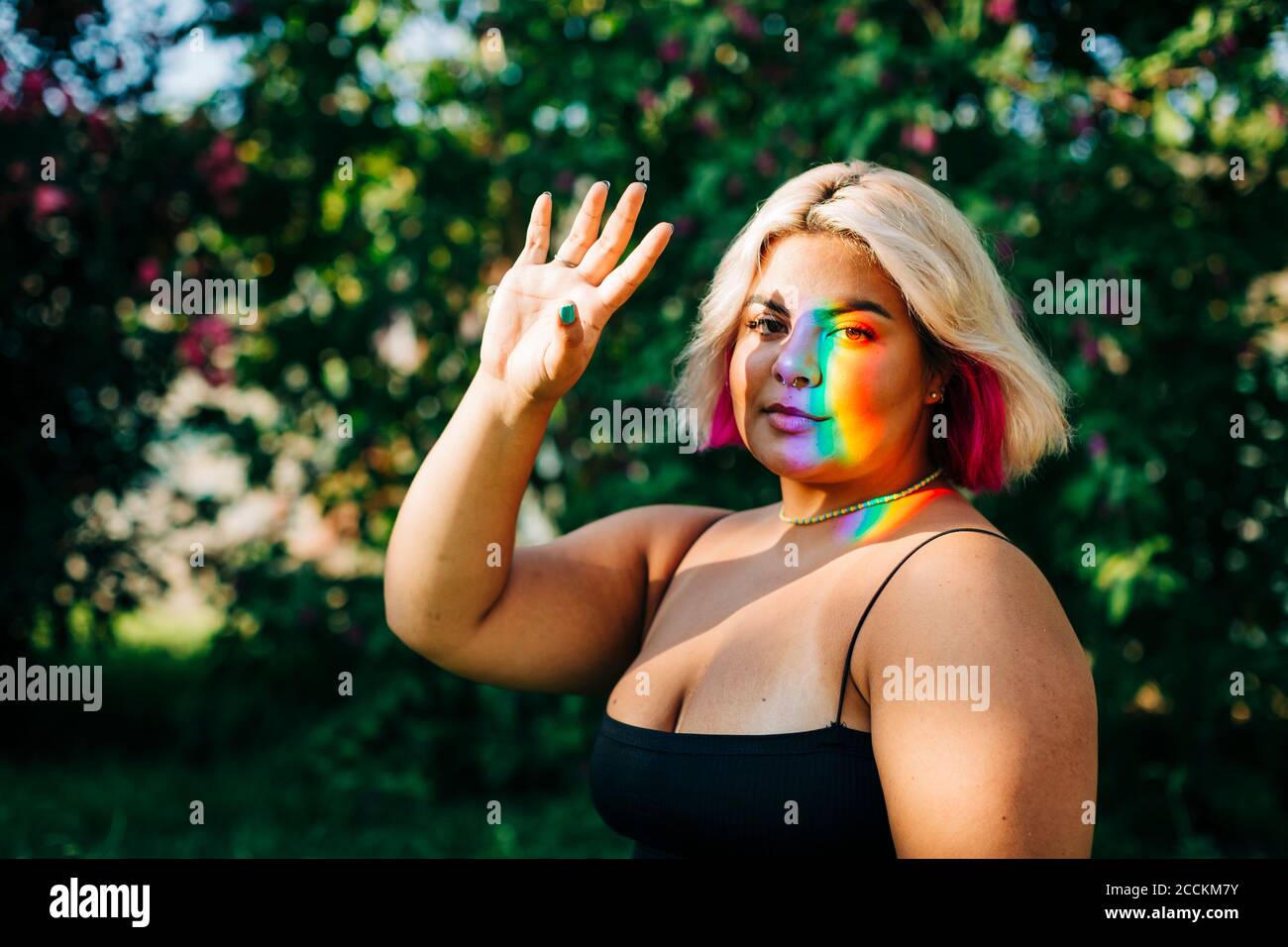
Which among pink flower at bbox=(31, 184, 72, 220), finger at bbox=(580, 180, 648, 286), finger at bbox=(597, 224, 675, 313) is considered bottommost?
finger at bbox=(597, 224, 675, 313)

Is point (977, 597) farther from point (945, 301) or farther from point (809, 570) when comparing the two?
point (945, 301)

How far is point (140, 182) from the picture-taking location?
4.19 metres

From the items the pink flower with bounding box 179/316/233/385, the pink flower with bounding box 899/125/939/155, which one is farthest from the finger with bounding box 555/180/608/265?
the pink flower with bounding box 179/316/233/385

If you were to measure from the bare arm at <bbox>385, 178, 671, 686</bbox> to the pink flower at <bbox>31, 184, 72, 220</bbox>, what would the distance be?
289cm

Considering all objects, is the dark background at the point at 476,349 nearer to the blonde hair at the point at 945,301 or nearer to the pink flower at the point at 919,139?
the pink flower at the point at 919,139

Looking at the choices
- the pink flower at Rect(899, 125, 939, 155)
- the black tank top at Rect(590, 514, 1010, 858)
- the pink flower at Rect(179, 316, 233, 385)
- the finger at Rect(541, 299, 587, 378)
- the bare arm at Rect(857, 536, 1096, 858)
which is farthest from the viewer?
the pink flower at Rect(179, 316, 233, 385)

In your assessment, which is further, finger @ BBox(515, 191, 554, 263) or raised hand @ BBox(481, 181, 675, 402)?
finger @ BBox(515, 191, 554, 263)

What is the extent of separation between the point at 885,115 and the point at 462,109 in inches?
58.2

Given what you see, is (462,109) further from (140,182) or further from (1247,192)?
(1247,192)

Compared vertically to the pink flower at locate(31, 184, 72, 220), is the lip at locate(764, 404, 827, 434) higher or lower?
lower

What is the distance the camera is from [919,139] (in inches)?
130

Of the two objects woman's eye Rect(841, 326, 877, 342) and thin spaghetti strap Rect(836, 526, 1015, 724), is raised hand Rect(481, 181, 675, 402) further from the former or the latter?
thin spaghetti strap Rect(836, 526, 1015, 724)

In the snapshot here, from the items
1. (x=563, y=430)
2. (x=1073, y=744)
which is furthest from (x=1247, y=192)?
(x=1073, y=744)

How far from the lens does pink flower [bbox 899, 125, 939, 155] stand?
3.30 meters
